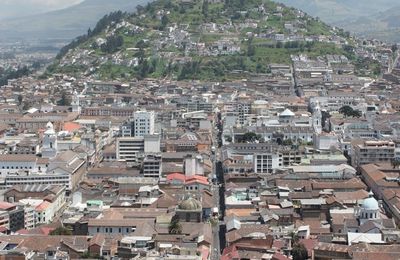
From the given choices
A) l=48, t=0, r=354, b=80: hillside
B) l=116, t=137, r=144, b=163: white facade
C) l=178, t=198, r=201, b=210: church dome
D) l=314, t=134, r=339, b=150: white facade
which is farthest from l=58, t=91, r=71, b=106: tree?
l=178, t=198, r=201, b=210: church dome

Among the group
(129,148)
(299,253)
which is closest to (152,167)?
(129,148)

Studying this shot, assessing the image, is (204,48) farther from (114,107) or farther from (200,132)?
(200,132)

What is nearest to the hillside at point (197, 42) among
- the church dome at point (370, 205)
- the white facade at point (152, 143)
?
the white facade at point (152, 143)

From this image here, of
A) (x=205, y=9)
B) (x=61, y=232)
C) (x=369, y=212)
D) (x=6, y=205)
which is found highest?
(x=205, y=9)

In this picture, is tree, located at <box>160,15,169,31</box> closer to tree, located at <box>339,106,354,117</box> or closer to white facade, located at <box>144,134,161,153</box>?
tree, located at <box>339,106,354,117</box>

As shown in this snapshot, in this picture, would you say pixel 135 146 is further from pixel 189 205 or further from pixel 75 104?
pixel 75 104

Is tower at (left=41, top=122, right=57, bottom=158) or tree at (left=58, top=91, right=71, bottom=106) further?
tree at (left=58, top=91, right=71, bottom=106)

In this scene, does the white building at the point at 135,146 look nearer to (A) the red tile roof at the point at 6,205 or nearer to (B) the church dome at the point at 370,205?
(A) the red tile roof at the point at 6,205
